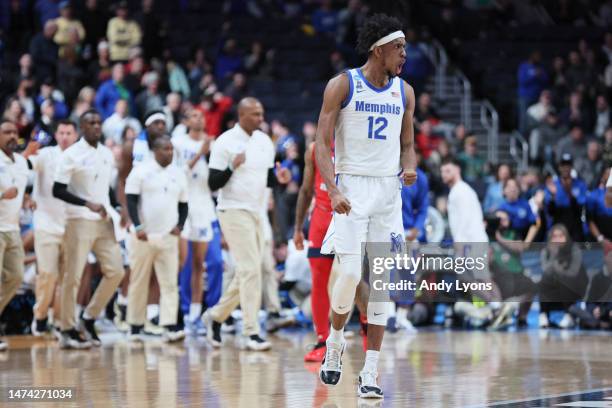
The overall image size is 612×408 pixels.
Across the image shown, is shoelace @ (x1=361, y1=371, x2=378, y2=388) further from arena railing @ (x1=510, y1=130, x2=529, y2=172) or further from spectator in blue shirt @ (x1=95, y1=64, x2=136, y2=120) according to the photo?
arena railing @ (x1=510, y1=130, x2=529, y2=172)

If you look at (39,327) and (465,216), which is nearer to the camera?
(39,327)

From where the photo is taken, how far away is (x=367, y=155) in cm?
926

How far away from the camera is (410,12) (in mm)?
27953

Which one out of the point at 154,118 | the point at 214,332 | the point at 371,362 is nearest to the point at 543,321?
the point at 214,332

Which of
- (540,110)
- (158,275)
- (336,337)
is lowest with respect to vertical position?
(336,337)

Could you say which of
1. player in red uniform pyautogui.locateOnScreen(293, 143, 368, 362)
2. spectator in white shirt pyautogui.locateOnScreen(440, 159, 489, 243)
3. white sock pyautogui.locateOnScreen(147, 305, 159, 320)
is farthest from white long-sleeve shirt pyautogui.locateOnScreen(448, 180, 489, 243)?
player in red uniform pyautogui.locateOnScreen(293, 143, 368, 362)

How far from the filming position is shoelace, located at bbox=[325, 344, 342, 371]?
376 inches

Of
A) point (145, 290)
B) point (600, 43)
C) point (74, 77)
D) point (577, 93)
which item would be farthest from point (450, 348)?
point (600, 43)

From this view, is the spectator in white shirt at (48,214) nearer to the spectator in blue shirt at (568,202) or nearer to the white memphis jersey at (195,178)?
the white memphis jersey at (195,178)

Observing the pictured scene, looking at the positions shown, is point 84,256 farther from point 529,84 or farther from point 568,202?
point 529,84

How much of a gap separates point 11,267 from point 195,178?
3.07 meters

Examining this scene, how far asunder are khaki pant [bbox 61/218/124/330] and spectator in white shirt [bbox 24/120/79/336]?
413 mm

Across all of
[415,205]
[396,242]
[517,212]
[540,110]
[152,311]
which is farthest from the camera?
[540,110]

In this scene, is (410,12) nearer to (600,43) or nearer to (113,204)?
(600,43)
